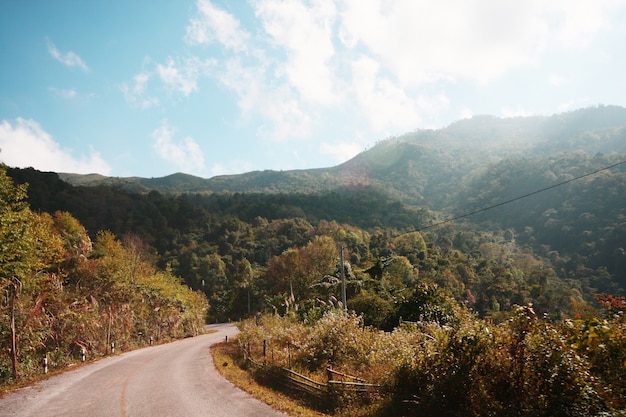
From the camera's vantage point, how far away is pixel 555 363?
20.3ft

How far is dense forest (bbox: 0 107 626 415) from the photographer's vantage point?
64.7ft

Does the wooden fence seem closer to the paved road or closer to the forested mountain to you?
the paved road

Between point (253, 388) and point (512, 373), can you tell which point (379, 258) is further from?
point (512, 373)

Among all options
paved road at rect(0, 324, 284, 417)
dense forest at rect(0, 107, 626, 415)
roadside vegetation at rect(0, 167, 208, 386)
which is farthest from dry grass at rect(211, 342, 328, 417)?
roadside vegetation at rect(0, 167, 208, 386)

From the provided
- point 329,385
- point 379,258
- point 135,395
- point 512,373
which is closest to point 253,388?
point 329,385

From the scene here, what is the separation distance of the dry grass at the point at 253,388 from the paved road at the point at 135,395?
0.36 metres

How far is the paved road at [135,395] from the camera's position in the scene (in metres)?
10.9

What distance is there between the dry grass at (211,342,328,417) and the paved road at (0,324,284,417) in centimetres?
36

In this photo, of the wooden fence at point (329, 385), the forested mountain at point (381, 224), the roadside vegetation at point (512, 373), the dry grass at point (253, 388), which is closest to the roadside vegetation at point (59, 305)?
the dry grass at point (253, 388)

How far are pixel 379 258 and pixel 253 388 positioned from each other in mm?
26638

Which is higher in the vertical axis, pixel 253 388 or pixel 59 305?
pixel 59 305

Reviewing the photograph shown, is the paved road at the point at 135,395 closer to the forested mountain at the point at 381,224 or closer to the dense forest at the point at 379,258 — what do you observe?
the dense forest at the point at 379,258

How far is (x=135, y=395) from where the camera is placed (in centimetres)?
1291

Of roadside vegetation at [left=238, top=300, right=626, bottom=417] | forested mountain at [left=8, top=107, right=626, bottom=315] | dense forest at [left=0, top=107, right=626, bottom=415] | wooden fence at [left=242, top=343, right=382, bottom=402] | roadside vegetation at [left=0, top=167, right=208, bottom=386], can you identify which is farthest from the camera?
forested mountain at [left=8, top=107, right=626, bottom=315]
